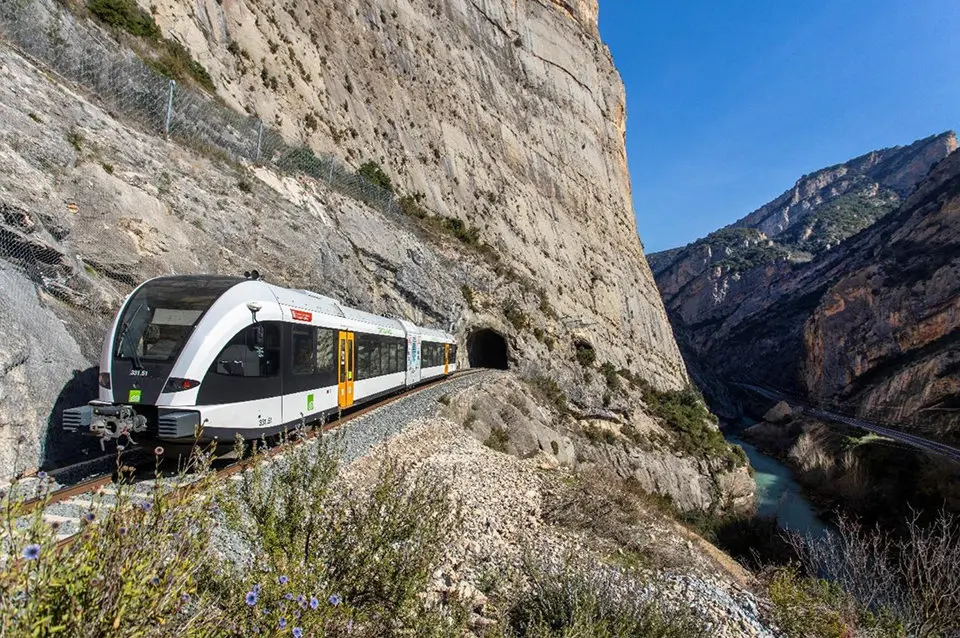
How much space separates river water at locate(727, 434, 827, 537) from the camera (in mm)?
28464

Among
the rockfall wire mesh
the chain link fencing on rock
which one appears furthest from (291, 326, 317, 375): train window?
the chain link fencing on rock

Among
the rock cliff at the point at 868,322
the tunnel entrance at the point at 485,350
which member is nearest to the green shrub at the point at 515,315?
the tunnel entrance at the point at 485,350

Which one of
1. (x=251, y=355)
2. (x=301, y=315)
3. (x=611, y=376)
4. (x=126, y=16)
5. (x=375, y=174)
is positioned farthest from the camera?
Result: (x=611, y=376)

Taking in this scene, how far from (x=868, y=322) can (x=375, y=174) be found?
60.1 m

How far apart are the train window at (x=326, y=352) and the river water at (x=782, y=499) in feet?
76.7

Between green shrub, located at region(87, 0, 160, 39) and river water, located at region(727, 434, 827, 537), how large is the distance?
34285 mm

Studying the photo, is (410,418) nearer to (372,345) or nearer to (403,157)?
(372,345)

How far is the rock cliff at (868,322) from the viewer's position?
44156 mm

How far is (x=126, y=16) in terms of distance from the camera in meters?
16.9

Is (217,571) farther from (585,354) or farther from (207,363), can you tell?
(585,354)

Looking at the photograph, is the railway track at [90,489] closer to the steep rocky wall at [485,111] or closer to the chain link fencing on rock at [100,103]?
the chain link fencing on rock at [100,103]

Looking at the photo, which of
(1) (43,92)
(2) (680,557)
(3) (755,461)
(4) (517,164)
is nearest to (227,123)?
(1) (43,92)

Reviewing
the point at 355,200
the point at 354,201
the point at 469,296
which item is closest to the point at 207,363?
the point at 354,201

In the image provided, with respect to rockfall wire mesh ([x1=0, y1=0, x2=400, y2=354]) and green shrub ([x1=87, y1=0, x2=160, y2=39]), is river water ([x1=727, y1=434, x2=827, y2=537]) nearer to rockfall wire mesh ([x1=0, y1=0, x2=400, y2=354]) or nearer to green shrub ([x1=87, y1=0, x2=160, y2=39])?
rockfall wire mesh ([x1=0, y1=0, x2=400, y2=354])
